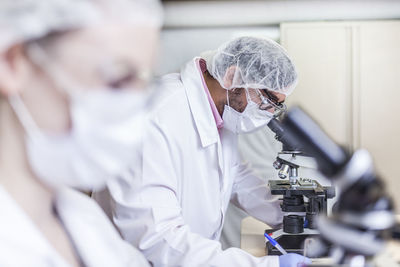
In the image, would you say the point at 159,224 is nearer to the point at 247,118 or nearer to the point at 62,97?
the point at 247,118

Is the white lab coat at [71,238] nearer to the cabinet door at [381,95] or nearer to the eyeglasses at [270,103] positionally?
the eyeglasses at [270,103]

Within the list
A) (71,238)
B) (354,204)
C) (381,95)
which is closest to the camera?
(354,204)

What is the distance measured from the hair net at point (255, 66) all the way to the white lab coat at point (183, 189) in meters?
0.13

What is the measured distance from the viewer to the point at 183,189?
1.64 meters

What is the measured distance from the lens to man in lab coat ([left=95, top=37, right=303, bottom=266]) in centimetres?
137

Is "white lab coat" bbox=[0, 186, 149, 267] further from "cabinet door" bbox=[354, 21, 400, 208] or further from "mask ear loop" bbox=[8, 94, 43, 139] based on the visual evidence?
"cabinet door" bbox=[354, 21, 400, 208]

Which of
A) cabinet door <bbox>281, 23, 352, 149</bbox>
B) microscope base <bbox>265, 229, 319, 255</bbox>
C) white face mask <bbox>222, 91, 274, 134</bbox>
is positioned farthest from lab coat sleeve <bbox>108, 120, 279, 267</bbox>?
cabinet door <bbox>281, 23, 352, 149</bbox>

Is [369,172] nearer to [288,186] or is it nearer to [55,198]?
[55,198]

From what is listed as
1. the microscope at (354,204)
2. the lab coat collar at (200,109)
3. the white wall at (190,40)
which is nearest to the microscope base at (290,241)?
the lab coat collar at (200,109)

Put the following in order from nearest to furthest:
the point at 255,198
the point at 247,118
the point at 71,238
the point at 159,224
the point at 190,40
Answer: the point at 71,238 → the point at 159,224 → the point at 247,118 → the point at 255,198 → the point at 190,40

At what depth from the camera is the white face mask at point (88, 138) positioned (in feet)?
2.36

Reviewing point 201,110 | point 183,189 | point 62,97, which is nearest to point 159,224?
point 183,189

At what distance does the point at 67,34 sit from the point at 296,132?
0.41 m

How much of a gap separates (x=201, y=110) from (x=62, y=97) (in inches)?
39.8
